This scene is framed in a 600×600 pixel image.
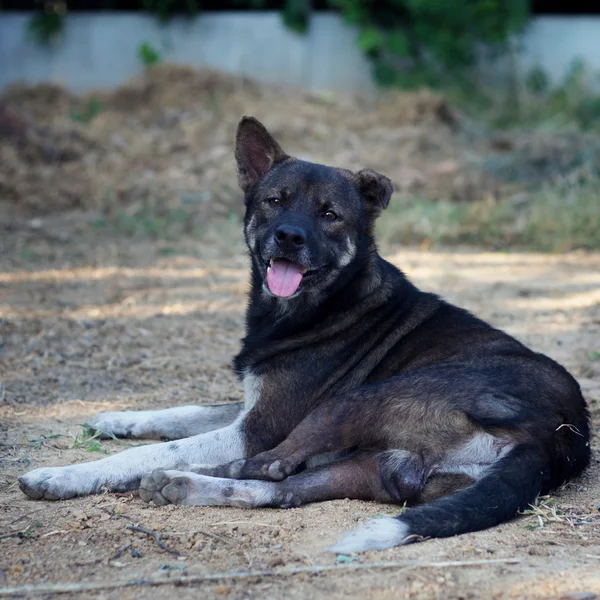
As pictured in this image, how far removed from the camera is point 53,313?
26.3 ft

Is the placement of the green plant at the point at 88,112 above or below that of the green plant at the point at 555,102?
below

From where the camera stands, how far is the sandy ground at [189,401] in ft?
11.6

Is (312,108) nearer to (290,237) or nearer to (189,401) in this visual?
(189,401)

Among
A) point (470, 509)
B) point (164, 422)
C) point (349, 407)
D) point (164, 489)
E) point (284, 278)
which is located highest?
point (284, 278)

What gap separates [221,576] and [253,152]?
3.11 metres

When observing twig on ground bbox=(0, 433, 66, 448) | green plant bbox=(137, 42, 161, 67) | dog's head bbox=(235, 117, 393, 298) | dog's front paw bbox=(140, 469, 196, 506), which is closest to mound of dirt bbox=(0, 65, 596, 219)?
green plant bbox=(137, 42, 161, 67)

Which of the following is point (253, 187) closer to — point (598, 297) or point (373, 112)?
point (598, 297)

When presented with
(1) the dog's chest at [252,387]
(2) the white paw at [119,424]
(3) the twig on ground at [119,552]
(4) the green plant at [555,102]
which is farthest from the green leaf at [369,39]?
(3) the twig on ground at [119,552]

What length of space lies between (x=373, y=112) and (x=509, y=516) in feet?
42.3

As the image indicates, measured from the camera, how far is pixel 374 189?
560 centimetres

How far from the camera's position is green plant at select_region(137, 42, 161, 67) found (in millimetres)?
17578

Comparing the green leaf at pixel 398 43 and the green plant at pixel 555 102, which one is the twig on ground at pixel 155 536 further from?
the green leaf at pixel 398 43

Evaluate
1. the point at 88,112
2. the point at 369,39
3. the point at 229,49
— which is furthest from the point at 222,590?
the point at 229,49

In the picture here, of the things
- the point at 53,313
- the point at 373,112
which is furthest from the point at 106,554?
the point at 373,112
